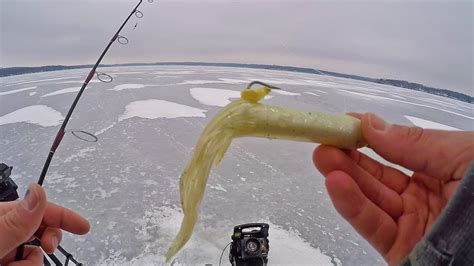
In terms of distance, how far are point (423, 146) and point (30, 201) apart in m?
1.57

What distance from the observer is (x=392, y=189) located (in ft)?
5.25

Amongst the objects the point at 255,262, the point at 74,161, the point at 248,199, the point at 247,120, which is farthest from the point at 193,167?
the point at 74,161

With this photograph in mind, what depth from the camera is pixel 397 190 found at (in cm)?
161

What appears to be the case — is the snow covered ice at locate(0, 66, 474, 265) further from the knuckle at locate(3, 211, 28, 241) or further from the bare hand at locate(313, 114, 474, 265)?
the knuckle at locate(3, 211, 28, 241)

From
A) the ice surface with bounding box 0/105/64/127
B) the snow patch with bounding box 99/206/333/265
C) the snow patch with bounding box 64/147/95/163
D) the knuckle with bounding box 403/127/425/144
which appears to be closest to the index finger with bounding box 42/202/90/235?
the snow patch with bounding box 99/206/333/265

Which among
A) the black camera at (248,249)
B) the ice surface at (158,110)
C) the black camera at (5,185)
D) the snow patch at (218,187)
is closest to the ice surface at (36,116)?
the ice surface at (158,110)

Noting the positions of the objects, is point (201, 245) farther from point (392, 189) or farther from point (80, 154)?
point (80, 154)

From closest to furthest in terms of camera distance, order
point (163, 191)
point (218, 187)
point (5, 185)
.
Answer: point (5, 185), point (163, 191), point (218, 187)

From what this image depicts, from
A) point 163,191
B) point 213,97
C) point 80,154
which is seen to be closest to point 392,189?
point 163,191

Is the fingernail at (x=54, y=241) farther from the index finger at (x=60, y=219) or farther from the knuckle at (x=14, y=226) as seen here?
the knuckle at (x=14, y=226)

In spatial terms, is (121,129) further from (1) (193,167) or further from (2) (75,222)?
(1) (193,167)

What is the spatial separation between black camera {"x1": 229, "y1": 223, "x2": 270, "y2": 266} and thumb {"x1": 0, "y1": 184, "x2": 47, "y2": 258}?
163 cm

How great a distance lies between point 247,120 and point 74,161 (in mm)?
4302

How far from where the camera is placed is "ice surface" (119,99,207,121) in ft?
25.6
